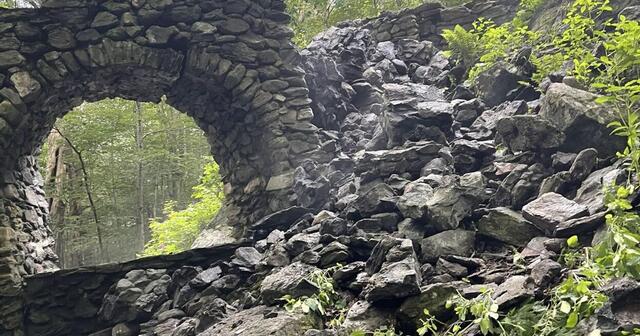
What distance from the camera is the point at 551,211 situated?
306 centimetres

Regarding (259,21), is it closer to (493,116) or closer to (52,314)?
(493,116)

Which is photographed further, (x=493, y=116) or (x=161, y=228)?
(x=161, y=228)

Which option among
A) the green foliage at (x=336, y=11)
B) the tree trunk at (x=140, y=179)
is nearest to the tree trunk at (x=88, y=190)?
the tree trunk at (x=140, y=179)

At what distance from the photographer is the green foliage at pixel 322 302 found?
2984 mm

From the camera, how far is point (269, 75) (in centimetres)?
652

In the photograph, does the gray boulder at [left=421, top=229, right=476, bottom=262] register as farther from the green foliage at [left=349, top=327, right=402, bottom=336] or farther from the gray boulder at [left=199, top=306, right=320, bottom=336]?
the gray boulder at [left=199, top=306, right=320, bottom=336]

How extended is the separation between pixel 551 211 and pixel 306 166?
3484mm

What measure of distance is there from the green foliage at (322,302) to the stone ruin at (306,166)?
79 millimetres

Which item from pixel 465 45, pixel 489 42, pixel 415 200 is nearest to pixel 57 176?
pixel 465 45

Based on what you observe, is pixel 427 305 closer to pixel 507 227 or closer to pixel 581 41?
pixel 507 227

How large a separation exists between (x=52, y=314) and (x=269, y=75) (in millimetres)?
3938

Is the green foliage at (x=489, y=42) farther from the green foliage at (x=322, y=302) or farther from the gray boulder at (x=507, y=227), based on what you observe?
the green foliage at (x=322, y=302)

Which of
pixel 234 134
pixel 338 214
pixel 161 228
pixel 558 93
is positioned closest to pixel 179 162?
pixel 161 228

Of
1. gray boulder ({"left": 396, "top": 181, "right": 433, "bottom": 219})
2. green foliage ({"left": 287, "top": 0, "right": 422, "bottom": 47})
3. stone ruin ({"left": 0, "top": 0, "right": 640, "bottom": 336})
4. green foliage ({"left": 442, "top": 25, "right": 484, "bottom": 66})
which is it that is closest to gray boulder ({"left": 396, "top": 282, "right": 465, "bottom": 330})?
stone ruin ({"left": 0, "top": 0, "right": 640, "bottom": 336})
